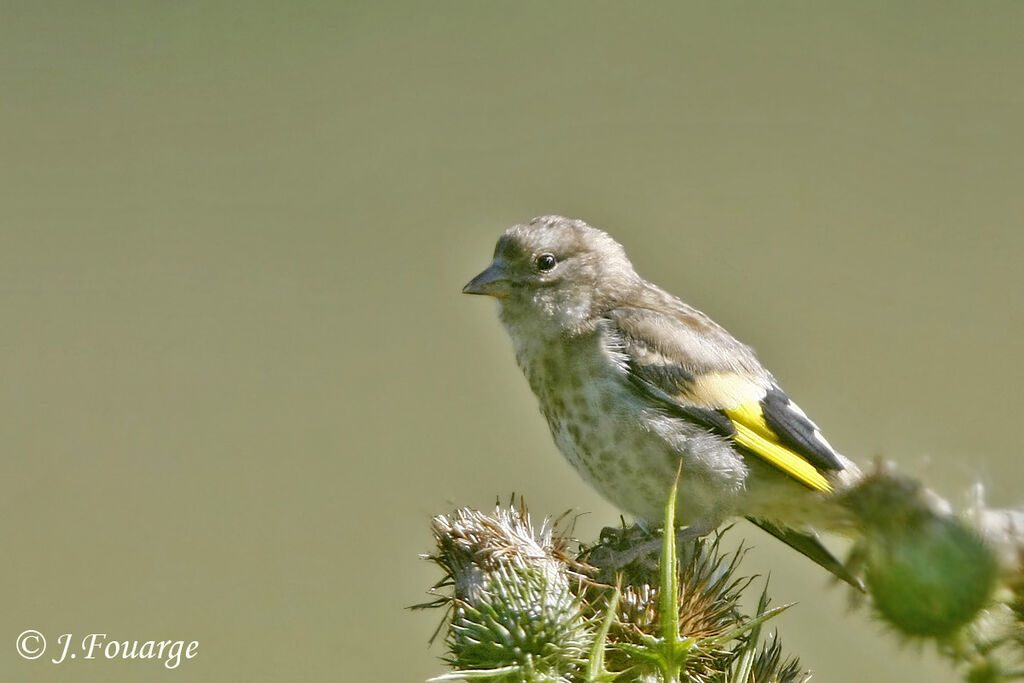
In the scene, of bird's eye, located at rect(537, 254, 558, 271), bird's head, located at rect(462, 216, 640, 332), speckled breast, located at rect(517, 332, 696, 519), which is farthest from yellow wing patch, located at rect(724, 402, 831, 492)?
bird's eye, located at rect(537, 254, 558, 271)

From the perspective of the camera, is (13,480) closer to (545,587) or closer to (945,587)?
(545,587)

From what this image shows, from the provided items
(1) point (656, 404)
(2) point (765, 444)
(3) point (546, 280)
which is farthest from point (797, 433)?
(3) point (546, 280)

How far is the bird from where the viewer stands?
14.4 ft

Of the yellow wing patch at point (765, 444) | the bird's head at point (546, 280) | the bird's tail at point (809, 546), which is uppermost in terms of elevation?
the bird's head at point (546, 280)

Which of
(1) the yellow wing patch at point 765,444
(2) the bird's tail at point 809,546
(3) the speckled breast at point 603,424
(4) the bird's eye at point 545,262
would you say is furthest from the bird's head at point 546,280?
(2) the bird's tail at point 809,546

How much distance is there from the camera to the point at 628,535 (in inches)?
165

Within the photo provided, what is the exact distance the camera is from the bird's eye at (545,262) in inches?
198

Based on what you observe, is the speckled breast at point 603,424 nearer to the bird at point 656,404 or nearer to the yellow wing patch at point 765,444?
the bird at point 656,404

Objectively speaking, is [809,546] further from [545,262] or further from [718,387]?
[545,262]

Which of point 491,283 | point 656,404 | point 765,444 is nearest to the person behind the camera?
point 765,444

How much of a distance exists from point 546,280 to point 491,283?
0.22 metres

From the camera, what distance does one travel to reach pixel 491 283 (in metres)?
4.98

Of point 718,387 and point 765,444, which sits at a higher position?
point 718,387

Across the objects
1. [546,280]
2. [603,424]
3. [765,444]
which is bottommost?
[765,444]
